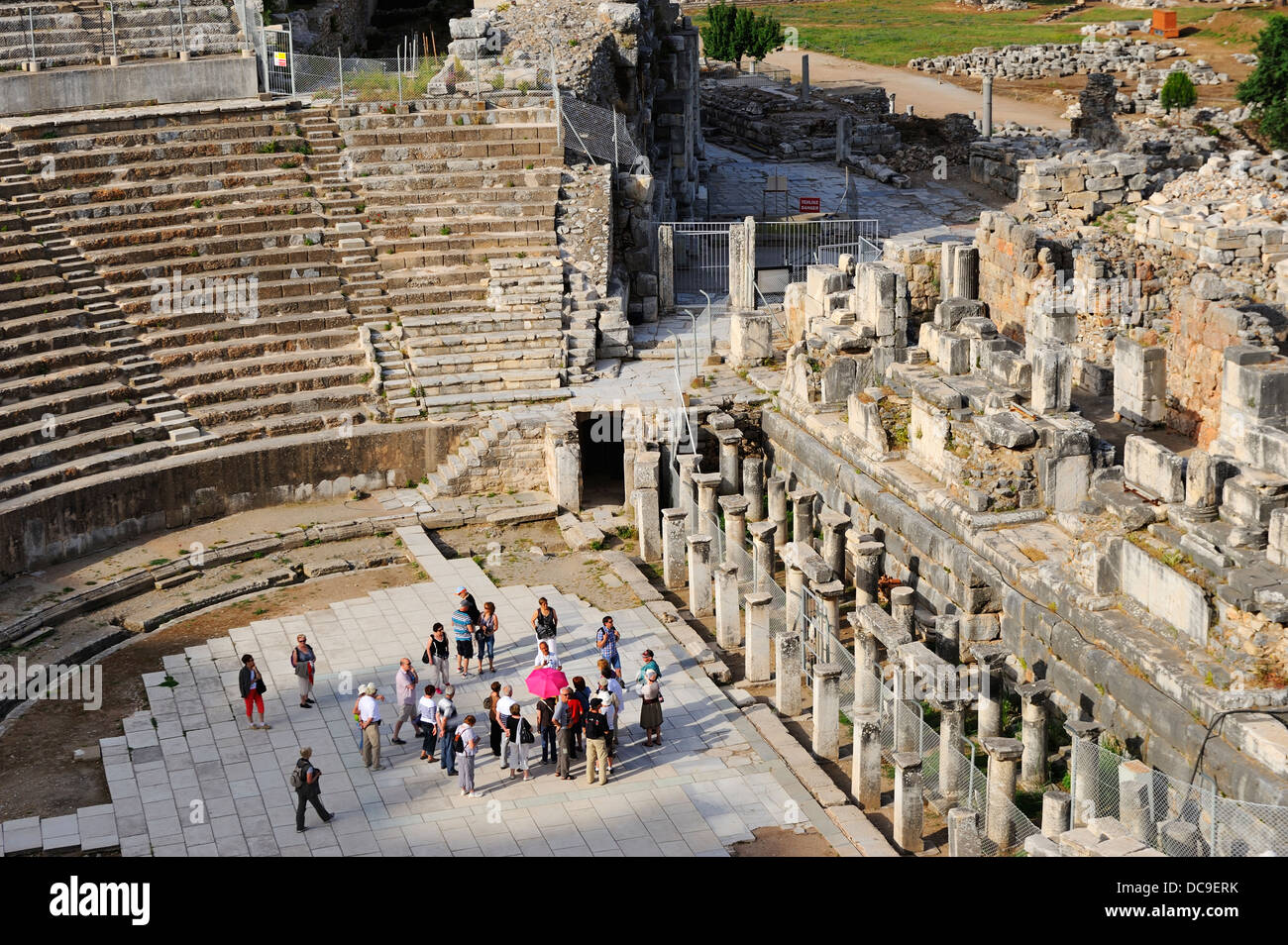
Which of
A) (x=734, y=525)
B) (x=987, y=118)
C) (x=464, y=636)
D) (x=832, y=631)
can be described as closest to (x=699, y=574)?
(x=734, y=525)

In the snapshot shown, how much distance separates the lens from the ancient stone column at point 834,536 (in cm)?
2484

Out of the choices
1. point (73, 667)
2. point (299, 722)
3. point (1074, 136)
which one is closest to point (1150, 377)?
point (299, 722)

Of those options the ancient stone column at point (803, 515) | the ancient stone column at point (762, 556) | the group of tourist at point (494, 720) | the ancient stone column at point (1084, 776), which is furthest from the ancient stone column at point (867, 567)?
the ancient stone column at point (1084, 776)

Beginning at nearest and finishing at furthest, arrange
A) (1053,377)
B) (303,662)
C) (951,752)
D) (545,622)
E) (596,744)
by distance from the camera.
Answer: (951,752) < (596,744) < (303,662) < (545,622) < (1053,377)

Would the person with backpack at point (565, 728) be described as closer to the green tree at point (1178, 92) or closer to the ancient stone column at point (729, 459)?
the ancient stone column at point (729, 459)

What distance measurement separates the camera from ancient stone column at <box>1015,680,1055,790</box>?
1872 cm

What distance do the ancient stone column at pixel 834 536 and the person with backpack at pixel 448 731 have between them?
7.22 metres

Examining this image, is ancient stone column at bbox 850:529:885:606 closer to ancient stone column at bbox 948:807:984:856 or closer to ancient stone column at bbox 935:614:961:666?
ancient stone column at bbox 935:614:961:666

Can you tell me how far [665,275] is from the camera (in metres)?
33.6

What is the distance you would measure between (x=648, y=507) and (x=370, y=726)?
8264mm

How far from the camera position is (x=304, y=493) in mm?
28031

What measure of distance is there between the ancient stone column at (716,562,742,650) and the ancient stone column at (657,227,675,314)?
447 inches

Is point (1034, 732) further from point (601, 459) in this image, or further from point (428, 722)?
point (601, 459)
